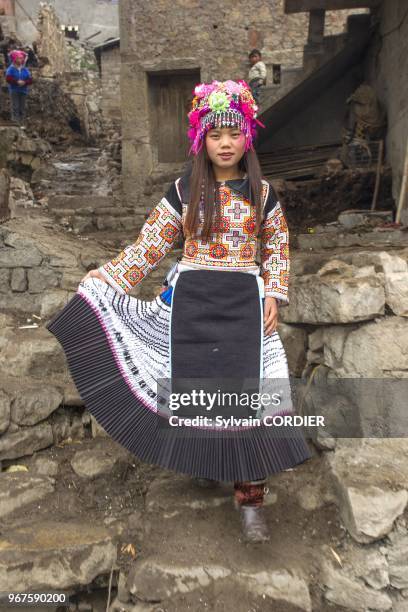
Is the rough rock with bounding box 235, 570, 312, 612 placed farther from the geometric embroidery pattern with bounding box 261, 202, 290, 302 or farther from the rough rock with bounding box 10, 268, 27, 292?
the rough rock with bounding box 10, 268, 27, 292

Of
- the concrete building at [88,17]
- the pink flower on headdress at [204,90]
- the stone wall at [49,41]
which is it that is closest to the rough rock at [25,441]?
the pink flower on headdress at [204,90]

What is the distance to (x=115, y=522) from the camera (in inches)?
90.3

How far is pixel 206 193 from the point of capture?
222cm

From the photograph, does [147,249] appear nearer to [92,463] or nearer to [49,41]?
[92,463]

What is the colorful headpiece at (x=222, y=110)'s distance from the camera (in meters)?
2.16

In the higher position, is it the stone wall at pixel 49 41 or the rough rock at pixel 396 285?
the stone wall at pixel 49 41

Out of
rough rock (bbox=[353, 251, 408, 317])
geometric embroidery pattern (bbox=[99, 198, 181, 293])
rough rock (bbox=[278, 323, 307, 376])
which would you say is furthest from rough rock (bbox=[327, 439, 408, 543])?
geometric embroidery pattern (bbox=[99, 198, 181, 293])

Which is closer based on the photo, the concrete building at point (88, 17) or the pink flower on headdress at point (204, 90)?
the pink flower on headdress at point (204, 90)

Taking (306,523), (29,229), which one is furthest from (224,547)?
(29,229)

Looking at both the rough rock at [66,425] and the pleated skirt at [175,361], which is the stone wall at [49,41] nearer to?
the rough rock at [66,425]

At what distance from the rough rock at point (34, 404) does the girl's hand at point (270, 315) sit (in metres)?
1.53

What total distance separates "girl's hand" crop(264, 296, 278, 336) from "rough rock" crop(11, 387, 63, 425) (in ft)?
5.03

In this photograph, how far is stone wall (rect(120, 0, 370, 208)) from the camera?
759cm

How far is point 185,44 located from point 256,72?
50.7 inches
